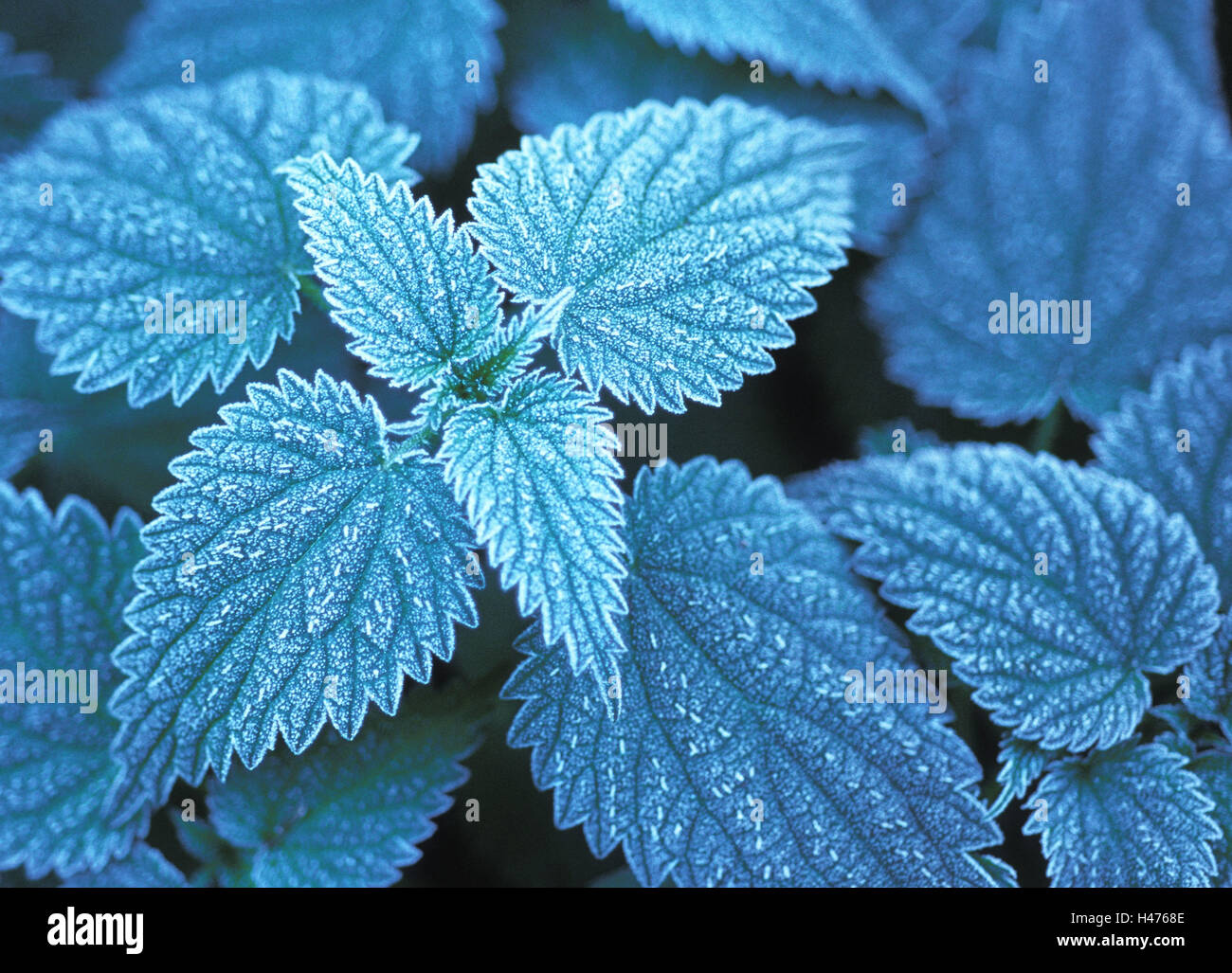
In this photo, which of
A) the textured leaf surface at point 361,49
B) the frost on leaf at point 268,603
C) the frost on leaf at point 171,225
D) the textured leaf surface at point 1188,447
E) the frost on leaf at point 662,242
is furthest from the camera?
the textured leaf surface at point 361,49

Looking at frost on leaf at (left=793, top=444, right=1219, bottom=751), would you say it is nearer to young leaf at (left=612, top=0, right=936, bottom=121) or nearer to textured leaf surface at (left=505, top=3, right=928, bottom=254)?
textured leaf surface at (left=505, top=3, right=928, bottom=254)

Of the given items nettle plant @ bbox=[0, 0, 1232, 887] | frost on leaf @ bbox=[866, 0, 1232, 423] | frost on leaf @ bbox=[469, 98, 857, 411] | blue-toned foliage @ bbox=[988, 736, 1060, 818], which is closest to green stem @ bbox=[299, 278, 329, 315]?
nettle plant @ bbox=[0, 0, 1232, 887]

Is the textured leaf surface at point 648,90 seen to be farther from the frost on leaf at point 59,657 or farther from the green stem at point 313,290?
the frost on leaf at point 59,657

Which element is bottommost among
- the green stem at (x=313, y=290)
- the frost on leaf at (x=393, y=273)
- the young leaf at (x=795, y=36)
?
the frost on leaf at (x=393, y=273)

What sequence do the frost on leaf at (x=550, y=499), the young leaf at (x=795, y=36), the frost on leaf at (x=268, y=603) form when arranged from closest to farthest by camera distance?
the frost on leaf at (x=550, y=499) < the frost on leaf at (x=268, y=603) < the young leaf at (x=795, y=36)

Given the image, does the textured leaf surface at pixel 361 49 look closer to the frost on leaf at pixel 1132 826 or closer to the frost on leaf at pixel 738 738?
the frost on leaf at pixel 738 738

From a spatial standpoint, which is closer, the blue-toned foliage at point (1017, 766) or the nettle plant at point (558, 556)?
the nettle plant at point (558, 556)

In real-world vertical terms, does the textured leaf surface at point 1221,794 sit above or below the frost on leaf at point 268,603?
below

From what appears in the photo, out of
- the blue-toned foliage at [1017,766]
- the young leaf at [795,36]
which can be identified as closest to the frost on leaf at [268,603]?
the blue-toned foliage at [1017,766]
